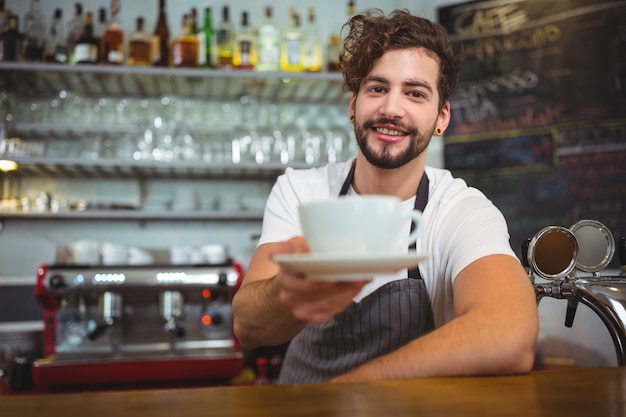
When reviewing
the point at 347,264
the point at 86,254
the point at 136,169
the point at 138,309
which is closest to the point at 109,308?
the point at 138,309

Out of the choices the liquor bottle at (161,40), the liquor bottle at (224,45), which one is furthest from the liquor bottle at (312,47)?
the liquor bottle at (161,40)

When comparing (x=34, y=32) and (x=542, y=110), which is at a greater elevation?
(x=34, y=32)

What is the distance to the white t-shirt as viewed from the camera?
44.3 inches

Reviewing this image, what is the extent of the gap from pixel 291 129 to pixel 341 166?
144cm

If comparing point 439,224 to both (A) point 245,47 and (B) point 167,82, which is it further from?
(B) point 167,82

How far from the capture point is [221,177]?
A: 10.3ft

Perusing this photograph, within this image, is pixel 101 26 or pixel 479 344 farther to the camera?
pixel 101 26

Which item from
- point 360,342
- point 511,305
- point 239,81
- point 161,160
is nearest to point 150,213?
point 161,160

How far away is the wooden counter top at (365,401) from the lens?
52 centimetres

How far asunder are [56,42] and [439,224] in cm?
240

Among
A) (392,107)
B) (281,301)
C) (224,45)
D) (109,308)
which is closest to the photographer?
(281,301)

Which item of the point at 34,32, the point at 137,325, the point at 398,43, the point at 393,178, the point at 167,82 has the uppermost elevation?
the point at 34,32

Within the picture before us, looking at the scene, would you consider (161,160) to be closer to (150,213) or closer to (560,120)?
(150,213)

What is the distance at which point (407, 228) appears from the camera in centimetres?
132
